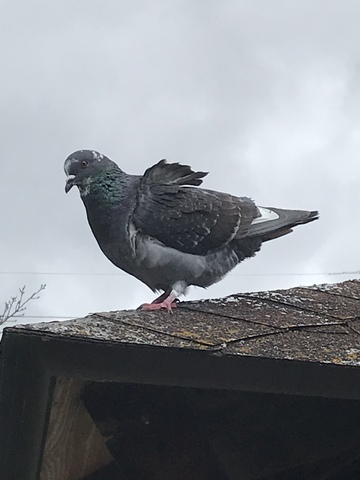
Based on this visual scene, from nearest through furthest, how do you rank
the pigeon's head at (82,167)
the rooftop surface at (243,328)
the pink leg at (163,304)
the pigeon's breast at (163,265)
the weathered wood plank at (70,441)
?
1. the rooftop surface at (243,328)
2. the weathered wood plank at (70,441)
3. the pink leg at (163,304)
4. the pigeon's breast at (163,265)
5. the pigeon's head at (82,167)

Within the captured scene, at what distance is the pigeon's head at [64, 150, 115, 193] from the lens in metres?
3.74

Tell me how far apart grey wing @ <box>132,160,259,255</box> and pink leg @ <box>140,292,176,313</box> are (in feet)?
1.01

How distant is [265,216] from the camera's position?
12.7 feet

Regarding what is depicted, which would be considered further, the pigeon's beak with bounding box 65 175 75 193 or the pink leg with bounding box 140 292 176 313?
the pigeon's beak with bounding box 65 175 75 193

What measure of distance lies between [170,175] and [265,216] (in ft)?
1.86

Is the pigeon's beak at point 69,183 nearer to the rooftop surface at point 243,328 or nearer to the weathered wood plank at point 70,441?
the rooftop surface at point 243,328

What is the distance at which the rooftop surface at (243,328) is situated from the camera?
1823 mm

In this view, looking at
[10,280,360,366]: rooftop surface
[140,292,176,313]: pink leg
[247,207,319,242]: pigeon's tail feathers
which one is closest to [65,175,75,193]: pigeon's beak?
[140,292,176,313]: pink leg

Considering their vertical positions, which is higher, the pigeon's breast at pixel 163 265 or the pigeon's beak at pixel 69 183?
the pigeon's beak at pixel 69 183

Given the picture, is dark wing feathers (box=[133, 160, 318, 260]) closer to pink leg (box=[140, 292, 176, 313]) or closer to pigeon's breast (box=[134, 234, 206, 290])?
pigeon's breast (box=[134, 234, 206, 290])

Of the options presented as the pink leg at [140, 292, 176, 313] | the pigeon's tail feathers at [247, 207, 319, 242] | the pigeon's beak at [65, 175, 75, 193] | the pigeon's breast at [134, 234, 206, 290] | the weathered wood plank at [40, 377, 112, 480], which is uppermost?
the pigeon's beak at [65, 175, 75, 193]

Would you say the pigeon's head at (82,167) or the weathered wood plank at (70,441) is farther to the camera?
the pigeon's head at (82,167)

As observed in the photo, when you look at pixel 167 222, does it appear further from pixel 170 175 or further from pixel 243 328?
pixel 243 328

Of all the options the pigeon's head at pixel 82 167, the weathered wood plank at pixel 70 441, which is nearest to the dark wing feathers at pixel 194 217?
the pigeon's head at pixel 82 167
